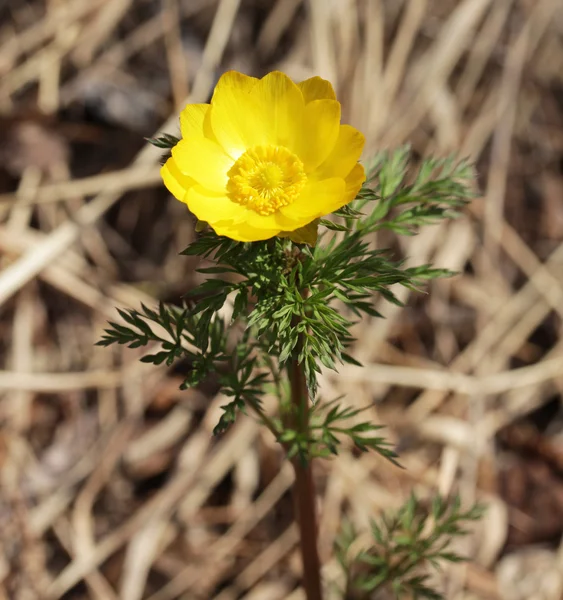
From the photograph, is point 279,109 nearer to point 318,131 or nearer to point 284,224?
point 318,131

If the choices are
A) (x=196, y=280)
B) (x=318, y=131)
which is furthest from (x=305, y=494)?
(x=196, y=280)

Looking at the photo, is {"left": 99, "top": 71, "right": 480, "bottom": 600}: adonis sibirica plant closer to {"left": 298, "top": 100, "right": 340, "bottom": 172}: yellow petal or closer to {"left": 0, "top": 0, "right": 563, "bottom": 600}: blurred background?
{"left": 298, "top": 100, "right": 340, "bottom": 172}: yellow petal

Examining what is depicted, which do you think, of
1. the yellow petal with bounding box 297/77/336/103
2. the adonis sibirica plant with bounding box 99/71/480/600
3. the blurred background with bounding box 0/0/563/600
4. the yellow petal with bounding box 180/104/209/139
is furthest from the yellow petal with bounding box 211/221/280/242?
the blurred background with bounding box 0/0/563/600

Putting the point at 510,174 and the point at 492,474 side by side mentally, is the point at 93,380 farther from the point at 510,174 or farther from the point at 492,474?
the point at 510,174

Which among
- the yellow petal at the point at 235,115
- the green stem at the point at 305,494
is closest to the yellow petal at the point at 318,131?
the yellow petal at the point at 235,115

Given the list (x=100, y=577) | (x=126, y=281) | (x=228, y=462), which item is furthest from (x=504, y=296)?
(x=100, y=577)
